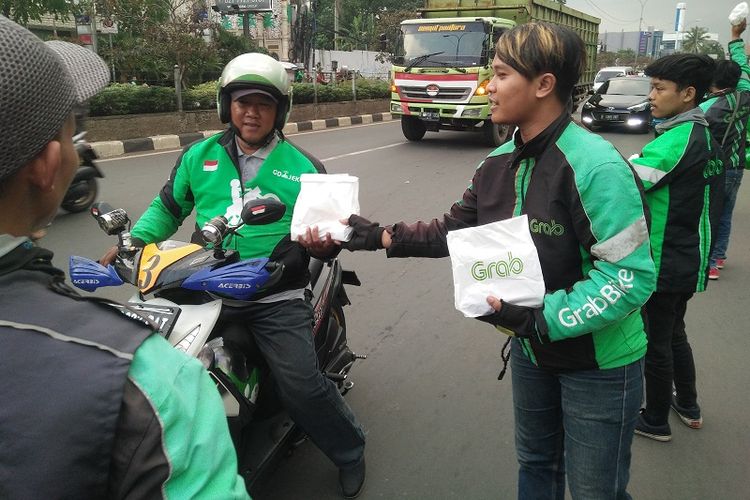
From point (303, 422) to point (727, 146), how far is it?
356cm

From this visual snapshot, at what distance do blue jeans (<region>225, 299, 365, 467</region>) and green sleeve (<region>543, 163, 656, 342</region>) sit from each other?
94 cm

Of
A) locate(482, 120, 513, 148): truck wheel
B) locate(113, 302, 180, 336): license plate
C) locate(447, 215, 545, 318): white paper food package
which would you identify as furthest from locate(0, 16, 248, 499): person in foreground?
locate(482, 120, 513, 148): truck wheel

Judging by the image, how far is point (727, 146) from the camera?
405 centimetres

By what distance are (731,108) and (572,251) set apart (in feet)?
10.2

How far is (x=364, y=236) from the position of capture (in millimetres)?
2000

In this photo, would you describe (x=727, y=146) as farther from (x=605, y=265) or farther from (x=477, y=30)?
(x=477, y=30)

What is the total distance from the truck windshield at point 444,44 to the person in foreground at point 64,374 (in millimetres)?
10991

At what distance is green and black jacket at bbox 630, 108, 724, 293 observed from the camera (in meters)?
2.29

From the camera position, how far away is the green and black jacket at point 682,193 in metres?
2.29

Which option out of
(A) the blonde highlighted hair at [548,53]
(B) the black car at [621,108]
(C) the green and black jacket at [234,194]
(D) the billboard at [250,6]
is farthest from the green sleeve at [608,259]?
(D) the billboard at [250,6]

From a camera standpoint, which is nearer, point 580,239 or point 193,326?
point 580,239

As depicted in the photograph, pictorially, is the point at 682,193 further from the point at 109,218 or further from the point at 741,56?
the point at 741,56

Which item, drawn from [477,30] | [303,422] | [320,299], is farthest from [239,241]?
[477,30]

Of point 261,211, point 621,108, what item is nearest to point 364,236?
point 261,211
